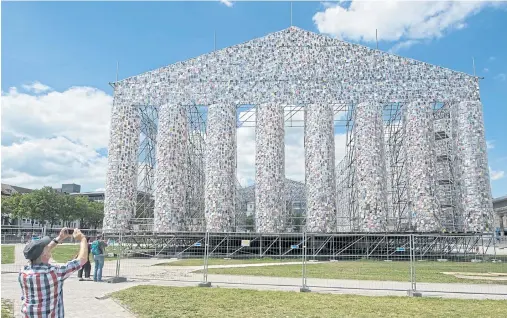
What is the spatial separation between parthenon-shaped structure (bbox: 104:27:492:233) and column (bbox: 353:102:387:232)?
0.06 meters

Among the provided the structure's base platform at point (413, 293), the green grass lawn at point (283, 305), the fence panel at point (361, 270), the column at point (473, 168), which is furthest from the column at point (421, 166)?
the green grass lawn at point (283, 305)

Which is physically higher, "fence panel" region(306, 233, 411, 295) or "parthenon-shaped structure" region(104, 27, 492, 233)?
"parthenon-shaped structure" region(104, 27, 492, 233)

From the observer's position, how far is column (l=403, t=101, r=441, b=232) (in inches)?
965

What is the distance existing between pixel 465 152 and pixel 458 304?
1828 centimetres

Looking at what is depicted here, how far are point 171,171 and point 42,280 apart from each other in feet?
72.1

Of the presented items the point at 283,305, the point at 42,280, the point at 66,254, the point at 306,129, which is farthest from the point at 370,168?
the point at 42,280

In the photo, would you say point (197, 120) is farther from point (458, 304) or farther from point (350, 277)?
point (458, 304)

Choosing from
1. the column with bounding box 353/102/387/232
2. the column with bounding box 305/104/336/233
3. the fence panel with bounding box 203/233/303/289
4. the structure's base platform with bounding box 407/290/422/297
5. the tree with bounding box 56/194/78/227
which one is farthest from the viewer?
the tree with bounding box 56/194/78/227

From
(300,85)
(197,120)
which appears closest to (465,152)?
(300,85)

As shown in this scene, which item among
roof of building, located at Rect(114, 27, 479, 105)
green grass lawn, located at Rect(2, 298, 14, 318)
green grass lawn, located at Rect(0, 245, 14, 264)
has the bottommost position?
green grass lawn, located at Rect(2, 298, 14, 318)

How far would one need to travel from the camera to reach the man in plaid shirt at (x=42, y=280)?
3629mm

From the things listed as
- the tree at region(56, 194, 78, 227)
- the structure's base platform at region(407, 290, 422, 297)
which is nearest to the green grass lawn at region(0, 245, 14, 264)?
the structure's base platform at region(407, 290, 422, 297)

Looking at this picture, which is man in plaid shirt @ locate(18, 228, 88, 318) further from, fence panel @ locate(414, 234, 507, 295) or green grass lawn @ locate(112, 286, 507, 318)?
fence panel @ locate(414, 234, 507, 295)

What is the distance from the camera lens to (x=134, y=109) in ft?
86.9
